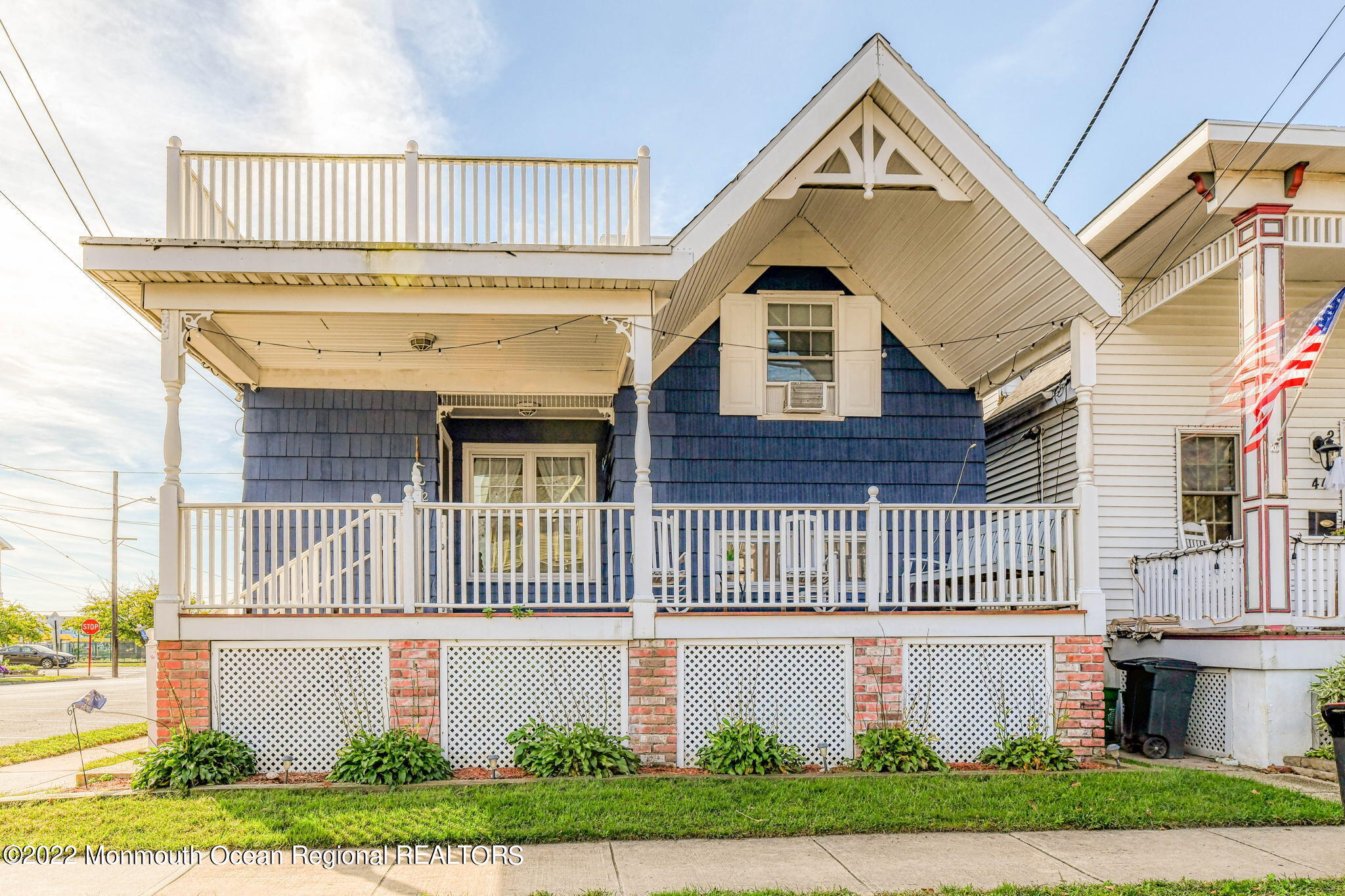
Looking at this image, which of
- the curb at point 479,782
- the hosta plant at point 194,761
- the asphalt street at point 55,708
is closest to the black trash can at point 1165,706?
the curb at point 479,782

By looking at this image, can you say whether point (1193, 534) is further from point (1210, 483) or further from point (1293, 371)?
point (1293, 371)

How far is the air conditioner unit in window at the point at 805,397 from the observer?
11500 mm

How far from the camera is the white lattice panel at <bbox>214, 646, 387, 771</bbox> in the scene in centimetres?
874

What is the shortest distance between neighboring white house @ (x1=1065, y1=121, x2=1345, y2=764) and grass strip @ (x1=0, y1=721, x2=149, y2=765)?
10441mm

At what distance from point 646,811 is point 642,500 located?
2792 mm

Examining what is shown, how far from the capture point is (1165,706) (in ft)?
31.2

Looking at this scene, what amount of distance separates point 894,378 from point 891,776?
4795 millimetres

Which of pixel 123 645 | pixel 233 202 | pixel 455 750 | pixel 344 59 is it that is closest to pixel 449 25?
pixel 344 59

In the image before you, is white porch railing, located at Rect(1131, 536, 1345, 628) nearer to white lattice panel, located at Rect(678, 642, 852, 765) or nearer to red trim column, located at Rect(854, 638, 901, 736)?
red trim column, located at Rect(854, 638, 901, 736)

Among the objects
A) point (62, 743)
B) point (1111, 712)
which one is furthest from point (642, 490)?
point (62, 743)

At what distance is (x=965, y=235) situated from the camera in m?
9.99

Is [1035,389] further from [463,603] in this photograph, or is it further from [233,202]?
[233,202]

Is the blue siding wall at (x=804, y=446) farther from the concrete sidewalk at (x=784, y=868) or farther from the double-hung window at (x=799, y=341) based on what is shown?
the concrete sidewalk at (x=784, y=868)

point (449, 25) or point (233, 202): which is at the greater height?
point (449, 25)
